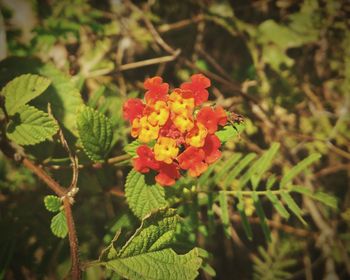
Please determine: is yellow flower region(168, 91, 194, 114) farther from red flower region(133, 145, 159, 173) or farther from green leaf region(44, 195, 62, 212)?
green leaf region(44, 195, 62, 212)

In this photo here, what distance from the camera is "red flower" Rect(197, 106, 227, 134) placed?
863 mm

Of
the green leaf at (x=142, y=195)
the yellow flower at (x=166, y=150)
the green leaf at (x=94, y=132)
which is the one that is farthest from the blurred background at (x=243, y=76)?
the yellow flower at (x=166, y=150)

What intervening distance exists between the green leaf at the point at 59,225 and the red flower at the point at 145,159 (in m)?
0.26

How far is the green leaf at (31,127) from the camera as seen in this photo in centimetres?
103

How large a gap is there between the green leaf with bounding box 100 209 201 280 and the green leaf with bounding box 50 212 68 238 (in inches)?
6.9

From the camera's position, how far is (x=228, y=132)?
3.11ft

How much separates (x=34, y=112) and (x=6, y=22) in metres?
1.03

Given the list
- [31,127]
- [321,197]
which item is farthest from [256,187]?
[31,127]

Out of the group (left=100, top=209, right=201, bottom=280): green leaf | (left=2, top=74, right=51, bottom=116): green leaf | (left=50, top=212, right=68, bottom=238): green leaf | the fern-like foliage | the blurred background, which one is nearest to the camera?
(left=100, top=209, right=201, bottom=280): green leaf

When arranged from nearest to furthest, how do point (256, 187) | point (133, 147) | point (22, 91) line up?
point (133, 147) < point (22, 91) < point (256, 187)

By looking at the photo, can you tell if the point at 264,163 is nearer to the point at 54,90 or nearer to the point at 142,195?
the point at 142,195

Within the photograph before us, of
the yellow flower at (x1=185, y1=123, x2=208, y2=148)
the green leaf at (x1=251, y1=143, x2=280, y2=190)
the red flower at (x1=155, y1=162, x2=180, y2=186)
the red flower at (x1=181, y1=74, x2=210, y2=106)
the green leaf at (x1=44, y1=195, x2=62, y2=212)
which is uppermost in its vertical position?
the red flower at (x1=181, y1=74, x2=210, y2=106)

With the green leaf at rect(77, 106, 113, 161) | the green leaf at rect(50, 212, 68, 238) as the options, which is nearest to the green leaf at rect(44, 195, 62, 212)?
the green leaf at rect(50, 212, 68, 238)

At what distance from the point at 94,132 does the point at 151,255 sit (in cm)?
39
